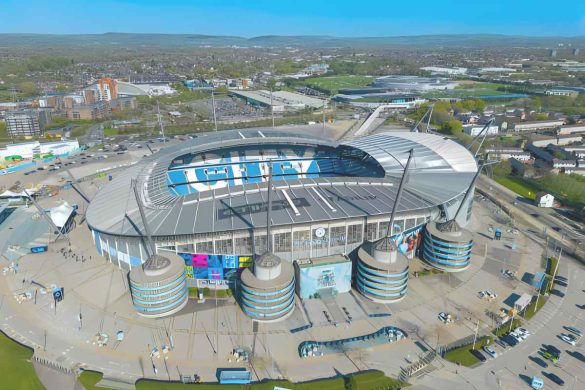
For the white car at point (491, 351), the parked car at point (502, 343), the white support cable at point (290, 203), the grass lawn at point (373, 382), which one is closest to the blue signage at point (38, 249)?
the white support cable at point (290, 203)

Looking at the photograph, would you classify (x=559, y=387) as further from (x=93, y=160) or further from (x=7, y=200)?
(x=93, y=160)

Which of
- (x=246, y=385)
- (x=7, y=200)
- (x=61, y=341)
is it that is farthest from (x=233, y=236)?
(x=7, y=200)

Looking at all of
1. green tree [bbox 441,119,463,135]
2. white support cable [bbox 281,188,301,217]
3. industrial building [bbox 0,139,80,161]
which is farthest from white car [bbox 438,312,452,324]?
industrial building [bbox 0,139,80,161]

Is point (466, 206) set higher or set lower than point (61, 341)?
higher

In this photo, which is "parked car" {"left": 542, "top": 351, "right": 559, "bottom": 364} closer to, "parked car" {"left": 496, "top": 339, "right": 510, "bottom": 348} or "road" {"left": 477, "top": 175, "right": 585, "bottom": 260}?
"parked car" {"left": 496, "top": 339, "right": 510, "bottom": 348}

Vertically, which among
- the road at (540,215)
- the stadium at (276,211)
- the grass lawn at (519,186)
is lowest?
the road at (540,215)

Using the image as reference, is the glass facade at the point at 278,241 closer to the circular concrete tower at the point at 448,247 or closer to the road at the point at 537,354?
the circular concrete tower at the point at 448,247
